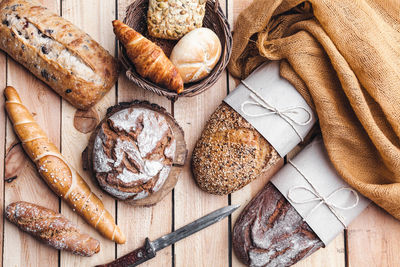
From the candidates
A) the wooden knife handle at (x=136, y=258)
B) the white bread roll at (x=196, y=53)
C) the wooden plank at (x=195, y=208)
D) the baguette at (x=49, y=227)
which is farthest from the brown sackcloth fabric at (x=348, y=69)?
the baguette at (x=49, y=227)

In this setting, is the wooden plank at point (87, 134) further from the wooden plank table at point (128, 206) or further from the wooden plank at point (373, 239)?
the wooden plank at point (373, 239)

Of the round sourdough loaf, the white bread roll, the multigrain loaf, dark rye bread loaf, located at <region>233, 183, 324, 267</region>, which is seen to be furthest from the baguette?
the white bread roll

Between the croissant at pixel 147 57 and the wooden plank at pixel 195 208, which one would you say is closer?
the croissant at pixel 147 57

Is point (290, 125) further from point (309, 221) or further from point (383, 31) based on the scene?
point (383, 31)

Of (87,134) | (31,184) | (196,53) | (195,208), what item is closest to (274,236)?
(195,208)

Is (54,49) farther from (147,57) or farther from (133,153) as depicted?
(133,153)

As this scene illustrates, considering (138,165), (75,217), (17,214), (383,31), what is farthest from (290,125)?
(17,214)

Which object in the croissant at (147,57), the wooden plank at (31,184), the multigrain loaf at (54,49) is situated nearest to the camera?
the croissant at (147,57)
